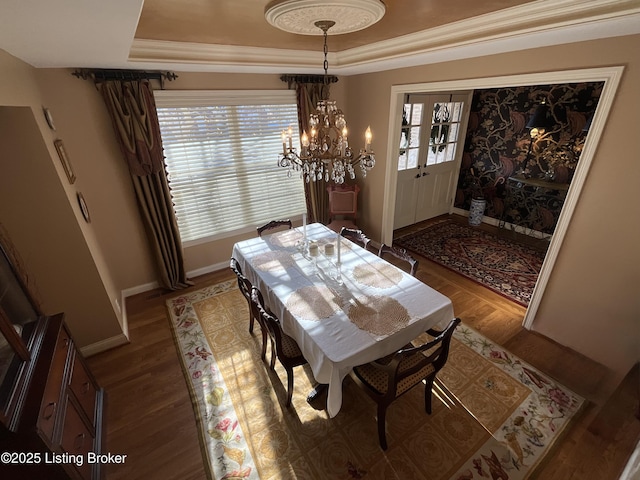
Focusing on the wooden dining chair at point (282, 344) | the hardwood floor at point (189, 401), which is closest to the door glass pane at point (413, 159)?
the hardwood floor at point (189, 401)

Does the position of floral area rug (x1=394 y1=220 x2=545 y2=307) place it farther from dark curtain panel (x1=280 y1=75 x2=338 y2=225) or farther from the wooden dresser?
the wooden dresser

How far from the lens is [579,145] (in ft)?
12.1

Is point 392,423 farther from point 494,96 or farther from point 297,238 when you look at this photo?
point 494,96

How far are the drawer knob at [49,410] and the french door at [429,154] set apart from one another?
403cm

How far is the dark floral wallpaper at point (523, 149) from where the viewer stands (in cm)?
371

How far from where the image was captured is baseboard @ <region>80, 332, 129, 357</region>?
2.47 meters

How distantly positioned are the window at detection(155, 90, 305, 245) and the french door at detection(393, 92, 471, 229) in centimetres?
164

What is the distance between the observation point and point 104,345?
2.53m

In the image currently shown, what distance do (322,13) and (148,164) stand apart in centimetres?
222

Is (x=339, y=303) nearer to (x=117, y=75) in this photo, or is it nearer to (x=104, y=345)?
(x=104, y=345)

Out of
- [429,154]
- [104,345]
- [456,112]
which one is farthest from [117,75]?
[456,112]
